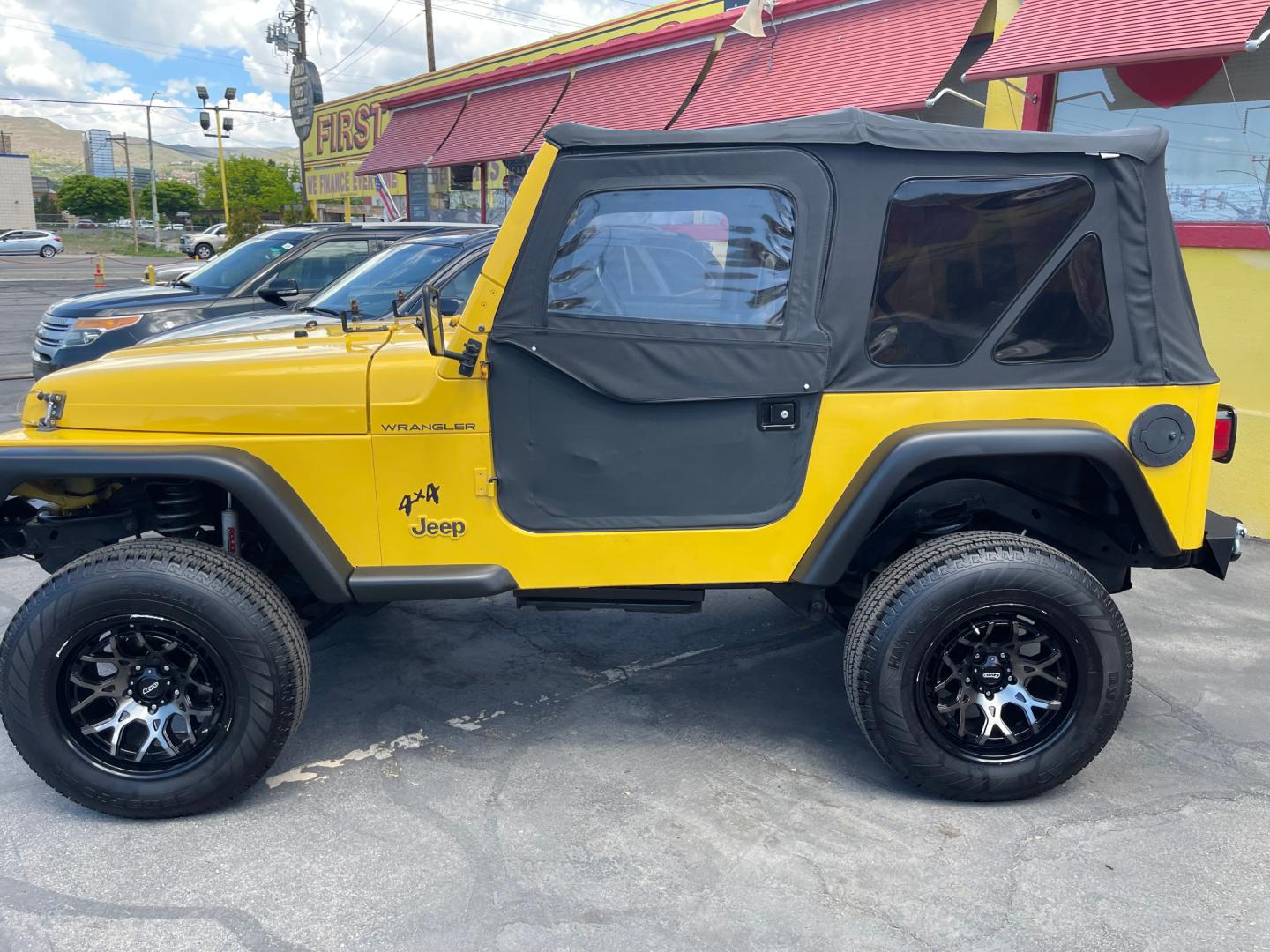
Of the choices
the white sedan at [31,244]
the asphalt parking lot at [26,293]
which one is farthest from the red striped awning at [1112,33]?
the white sedan at [31,244]

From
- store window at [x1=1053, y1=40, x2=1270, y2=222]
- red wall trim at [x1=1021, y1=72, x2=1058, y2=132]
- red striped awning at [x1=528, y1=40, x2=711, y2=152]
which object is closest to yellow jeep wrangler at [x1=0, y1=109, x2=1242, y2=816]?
store window at [x1=1053, y1=40, x2=1270, y2=222]

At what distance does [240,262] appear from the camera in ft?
31.7

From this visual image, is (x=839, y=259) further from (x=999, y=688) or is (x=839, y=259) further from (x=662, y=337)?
(x=999, y=688)

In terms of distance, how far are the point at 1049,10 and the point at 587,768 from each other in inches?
256

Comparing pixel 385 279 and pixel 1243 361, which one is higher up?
pixel 385 279

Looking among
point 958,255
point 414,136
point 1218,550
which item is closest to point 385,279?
point 958,255

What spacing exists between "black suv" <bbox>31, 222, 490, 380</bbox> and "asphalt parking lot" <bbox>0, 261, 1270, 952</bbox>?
507 cm

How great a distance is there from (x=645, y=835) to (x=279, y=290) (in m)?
6.71

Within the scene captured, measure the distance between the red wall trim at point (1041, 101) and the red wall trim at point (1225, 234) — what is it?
1.53 m

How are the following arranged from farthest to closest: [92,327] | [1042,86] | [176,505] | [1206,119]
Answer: [92,327]
[1042,86]
[1206,119]
[176,505]

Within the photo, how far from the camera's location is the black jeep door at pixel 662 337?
10.5ft

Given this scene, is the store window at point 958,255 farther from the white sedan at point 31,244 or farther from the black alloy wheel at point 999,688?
the white sedan at point 31,244

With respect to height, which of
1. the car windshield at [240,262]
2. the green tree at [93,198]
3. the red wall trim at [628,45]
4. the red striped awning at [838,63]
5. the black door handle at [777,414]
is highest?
the green tree at [93,198]

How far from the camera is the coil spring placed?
3498 millimetres
